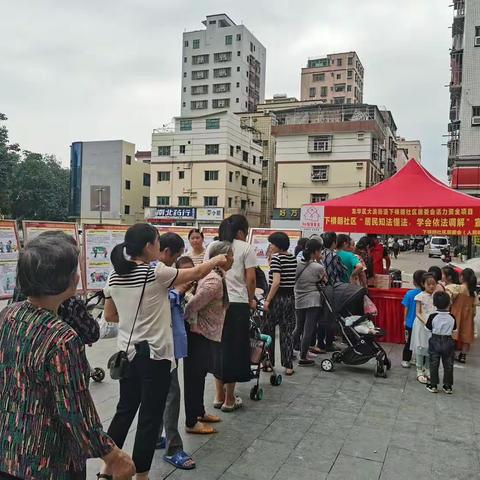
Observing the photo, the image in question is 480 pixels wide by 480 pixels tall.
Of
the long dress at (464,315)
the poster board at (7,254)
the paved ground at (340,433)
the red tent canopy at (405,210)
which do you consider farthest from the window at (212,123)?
the paved ground at (340,433)

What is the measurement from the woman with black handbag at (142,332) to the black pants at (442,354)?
10.0 feet

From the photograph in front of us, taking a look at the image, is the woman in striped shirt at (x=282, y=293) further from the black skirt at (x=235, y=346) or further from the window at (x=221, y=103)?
the window at (x=221, y=103)

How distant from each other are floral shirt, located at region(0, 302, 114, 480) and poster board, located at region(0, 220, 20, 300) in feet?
15.4

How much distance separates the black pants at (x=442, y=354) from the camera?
186 inches

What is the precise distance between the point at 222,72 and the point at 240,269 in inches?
2378

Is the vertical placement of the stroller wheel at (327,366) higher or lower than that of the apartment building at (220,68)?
lower

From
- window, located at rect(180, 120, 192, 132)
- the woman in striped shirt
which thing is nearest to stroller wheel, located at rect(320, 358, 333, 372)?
the woman in striped shirt

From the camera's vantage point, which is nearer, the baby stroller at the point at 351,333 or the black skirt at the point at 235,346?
the black skirt at the point at 235,346

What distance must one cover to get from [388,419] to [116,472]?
10.3ft

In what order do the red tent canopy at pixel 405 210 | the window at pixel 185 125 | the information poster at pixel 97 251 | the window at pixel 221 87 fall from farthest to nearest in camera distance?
1. the window at pixel 221 87
2. the window at pixel 185 125
3. the red tent canopy at pixel 405 210
4. the information poster at pixel 97 251

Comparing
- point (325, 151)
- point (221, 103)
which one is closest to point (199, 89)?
point (221, 103)

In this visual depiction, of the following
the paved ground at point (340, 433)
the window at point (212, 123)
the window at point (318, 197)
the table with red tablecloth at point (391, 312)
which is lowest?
the paved ground at point (340, 433)

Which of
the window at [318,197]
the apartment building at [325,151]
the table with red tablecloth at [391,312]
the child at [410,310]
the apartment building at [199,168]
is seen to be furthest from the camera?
the apartment building at [199,168]

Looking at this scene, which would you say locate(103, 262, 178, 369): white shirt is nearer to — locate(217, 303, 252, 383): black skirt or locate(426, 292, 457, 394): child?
locate(217, 303, 252, 383): black skirt
